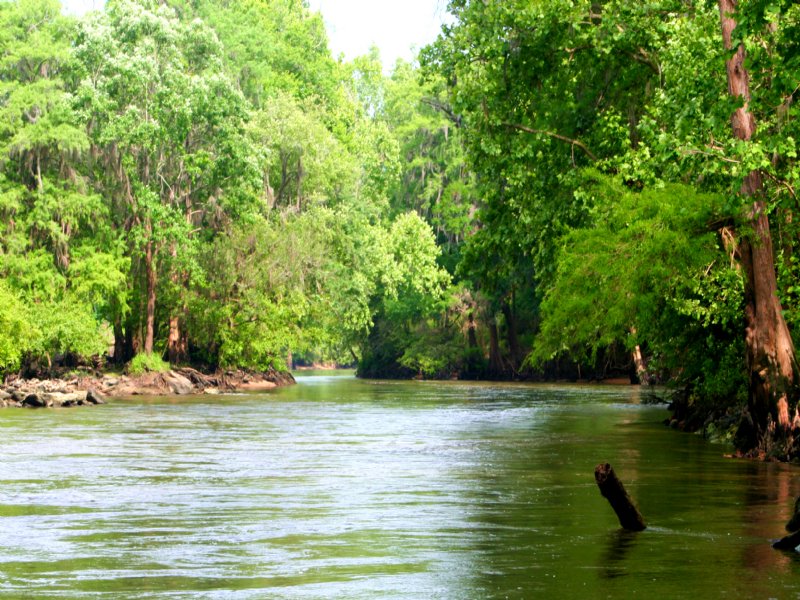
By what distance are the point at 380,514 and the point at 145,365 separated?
38683mm

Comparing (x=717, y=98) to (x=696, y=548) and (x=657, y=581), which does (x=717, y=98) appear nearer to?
(x=696, y=548)

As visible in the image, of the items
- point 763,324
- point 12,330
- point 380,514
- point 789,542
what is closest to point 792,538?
point 789,542

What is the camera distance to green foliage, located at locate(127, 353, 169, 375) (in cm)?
5262

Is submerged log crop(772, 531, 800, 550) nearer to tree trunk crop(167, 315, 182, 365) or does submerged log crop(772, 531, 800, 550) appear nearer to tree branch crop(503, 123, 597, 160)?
Result: tree branch crop(503, 123, 597, 160)

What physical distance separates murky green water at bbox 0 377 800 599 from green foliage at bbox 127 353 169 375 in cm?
2119

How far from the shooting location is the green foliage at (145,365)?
5262 centimetres

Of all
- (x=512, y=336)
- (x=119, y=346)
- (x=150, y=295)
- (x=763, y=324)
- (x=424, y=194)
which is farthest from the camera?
(x=424, y=194)

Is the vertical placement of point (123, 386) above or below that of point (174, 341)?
below

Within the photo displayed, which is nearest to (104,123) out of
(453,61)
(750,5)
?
(453,61)

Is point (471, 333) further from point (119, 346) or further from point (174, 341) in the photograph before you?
point (119, 346)

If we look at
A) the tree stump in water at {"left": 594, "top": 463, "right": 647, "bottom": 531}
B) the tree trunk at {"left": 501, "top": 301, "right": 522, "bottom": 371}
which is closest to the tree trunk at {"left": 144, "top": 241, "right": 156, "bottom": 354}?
the tree trunk at {"left": 501, "top": 301, "right": 522, "bottom": 371}

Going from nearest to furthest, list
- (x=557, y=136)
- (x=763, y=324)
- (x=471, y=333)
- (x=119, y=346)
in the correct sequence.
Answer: (x=763, y=324) → (x=557, y=136) → (x=119, y=346) → (x=471, y=333)

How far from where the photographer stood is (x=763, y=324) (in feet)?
70.4

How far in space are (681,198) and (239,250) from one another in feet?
117
